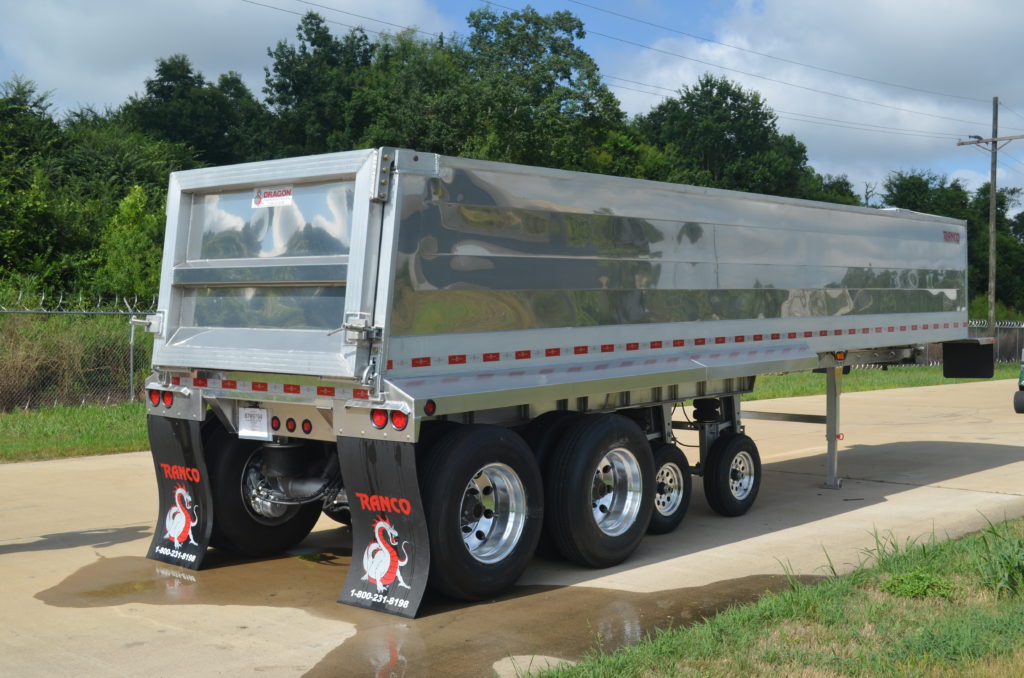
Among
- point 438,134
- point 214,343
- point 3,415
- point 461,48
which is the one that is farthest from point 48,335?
point 461,48

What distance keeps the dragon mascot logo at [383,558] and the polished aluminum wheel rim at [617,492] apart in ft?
6.03

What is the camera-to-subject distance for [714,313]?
9.34 m

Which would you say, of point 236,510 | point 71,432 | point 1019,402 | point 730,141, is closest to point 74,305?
point 71,432

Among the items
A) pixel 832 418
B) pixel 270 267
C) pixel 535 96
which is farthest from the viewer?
pixel 535 96

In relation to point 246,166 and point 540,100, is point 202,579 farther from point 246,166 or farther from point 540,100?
point 540,100

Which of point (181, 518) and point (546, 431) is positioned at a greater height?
point (546, 431)

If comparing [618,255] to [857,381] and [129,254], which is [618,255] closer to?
[857,381]

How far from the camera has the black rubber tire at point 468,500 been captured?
21.9 ft

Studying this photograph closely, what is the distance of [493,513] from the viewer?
724 cm

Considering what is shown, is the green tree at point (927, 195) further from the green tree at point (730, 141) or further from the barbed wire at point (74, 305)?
the barbed wire at point (74, 305)

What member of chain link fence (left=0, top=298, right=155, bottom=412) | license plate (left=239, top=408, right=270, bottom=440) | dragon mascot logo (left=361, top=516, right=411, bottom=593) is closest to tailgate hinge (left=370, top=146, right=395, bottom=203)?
license plate (left=239, top=408, right=270, bottom=440)

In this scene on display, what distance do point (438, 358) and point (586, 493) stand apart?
5.29 feet

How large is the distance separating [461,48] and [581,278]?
63.1 meters

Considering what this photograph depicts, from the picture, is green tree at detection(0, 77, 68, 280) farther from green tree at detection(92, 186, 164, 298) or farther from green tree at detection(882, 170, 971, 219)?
green tree at detection(882, 170, 971, 219)
